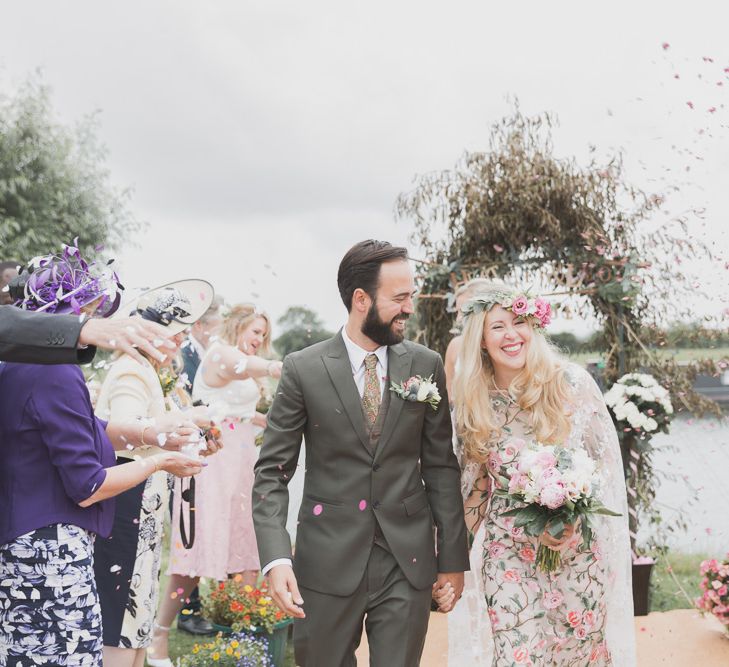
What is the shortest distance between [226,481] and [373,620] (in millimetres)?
2487

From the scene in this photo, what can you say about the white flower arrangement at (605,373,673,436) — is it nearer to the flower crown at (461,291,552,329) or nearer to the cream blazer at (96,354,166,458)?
the flower crown at (461,291,552,329)

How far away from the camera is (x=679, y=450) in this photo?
21.4ft

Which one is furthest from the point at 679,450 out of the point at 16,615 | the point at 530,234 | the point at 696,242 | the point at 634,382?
the point at 16,615

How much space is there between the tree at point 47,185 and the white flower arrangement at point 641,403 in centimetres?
1031

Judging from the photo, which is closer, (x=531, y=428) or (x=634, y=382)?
(x=531, y=428)

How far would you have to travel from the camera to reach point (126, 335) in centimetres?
195

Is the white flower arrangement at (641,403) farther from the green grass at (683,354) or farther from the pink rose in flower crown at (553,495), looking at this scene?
the pink rose in flower crown at (553,495)

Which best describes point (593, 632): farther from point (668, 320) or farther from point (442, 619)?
point (668, 320)

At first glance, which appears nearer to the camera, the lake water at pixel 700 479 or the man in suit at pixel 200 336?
the man in suit at pixel 200 336

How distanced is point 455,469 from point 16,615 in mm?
1675

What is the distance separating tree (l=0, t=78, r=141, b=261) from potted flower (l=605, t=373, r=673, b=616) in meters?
10.3

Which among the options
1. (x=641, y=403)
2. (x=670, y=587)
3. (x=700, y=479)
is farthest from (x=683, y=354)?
(x=670, y=587)

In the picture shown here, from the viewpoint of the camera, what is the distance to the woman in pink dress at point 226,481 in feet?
16.5

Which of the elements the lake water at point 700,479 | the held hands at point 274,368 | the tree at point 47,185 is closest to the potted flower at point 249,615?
the held hands at point 274,368
